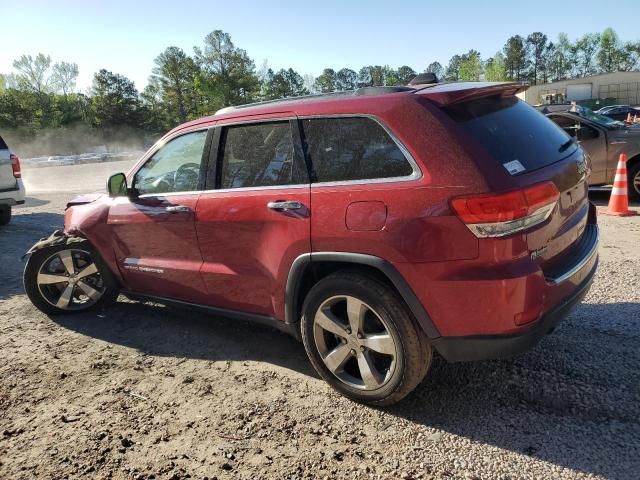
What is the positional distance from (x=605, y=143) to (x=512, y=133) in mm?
6926

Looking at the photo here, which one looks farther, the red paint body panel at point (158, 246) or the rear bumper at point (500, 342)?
the red paint body panel at point (158, 246)

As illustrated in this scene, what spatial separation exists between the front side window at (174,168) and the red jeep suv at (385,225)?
23 millimetres

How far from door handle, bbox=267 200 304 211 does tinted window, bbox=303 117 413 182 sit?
19cm

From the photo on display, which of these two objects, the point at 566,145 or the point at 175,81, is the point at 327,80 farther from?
the point at 566,145

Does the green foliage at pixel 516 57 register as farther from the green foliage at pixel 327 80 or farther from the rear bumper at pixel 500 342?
the rear bumper at pixel 500 342

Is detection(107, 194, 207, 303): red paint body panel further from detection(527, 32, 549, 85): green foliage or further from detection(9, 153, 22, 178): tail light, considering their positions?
detection(527, 32, 549, 85): green foliage

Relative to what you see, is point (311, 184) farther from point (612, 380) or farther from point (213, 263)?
point (612, 380)

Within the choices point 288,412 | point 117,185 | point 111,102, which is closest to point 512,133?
point 288,412

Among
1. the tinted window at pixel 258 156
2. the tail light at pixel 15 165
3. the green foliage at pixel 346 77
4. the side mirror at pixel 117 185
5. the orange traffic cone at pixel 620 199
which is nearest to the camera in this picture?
the tinted window at pixel 258 156

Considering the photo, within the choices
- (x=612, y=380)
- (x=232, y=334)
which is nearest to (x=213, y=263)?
(x=232, y=334)

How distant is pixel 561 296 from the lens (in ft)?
8.67

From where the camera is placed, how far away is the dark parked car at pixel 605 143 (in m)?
8.26

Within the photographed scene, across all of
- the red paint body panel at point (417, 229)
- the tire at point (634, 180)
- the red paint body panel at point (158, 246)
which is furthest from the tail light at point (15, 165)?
the tire at point (634, 180)

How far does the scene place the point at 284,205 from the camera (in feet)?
9.82
